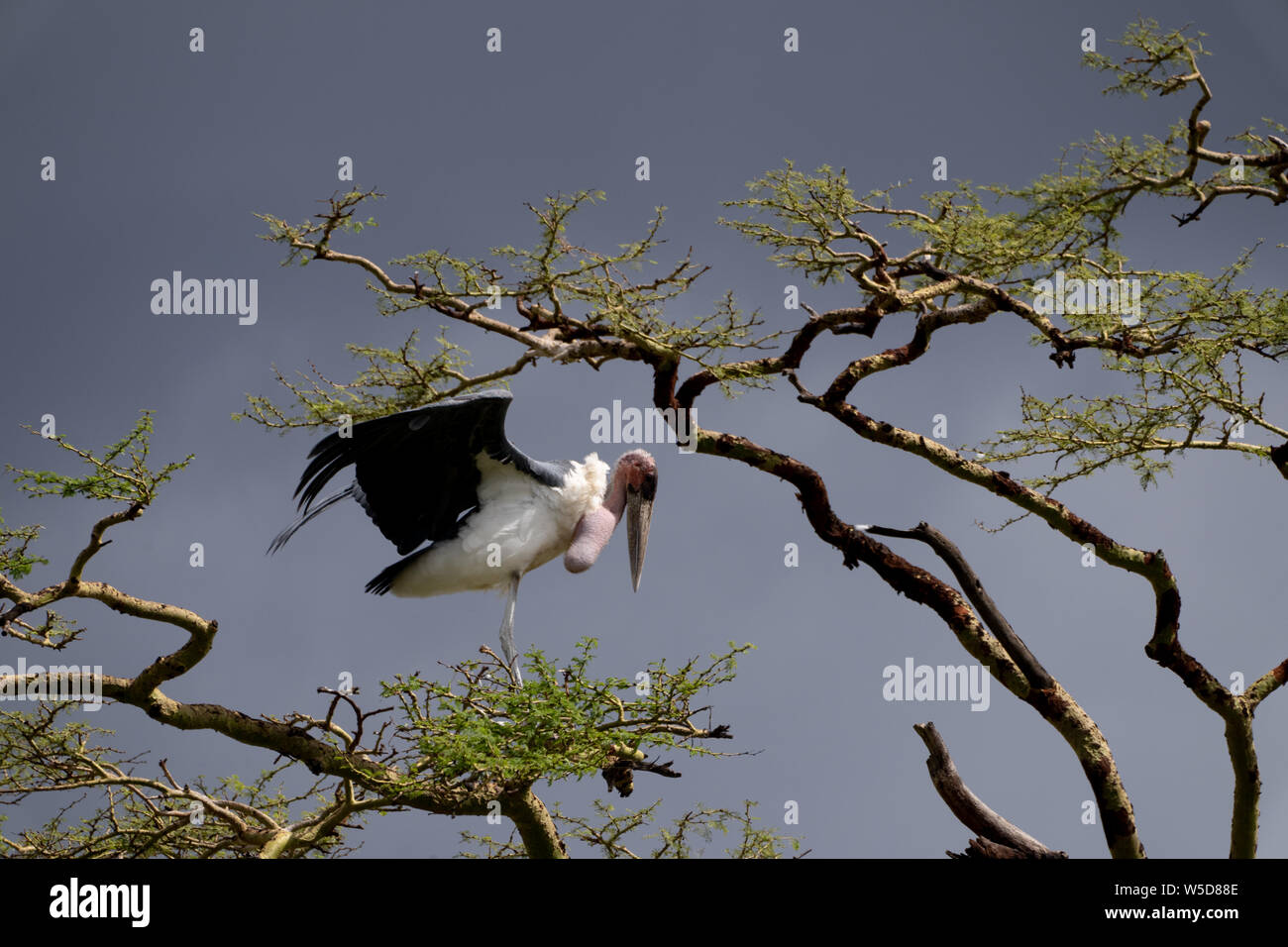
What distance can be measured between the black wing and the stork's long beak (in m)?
0.50

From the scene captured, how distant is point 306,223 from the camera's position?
7.84m

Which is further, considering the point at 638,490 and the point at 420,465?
the point at 638,490

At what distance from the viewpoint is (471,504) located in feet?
25.0

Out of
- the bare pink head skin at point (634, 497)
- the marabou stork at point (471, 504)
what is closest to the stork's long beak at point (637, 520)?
the bare pink head skin at point (634, 497)

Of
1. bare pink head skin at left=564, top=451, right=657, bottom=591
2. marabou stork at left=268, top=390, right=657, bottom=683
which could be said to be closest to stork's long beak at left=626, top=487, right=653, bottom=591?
bare pink head skin at left=564, top=451, right=657, bottom=591

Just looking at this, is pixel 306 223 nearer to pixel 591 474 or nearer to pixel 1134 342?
pixel 591 474

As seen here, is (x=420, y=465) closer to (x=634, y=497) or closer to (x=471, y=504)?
(x=471, y=504)

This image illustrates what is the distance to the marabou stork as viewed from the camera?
24.0 feet

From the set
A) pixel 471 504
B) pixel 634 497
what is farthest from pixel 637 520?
pixel 471 504

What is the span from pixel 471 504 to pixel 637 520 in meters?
0.96
